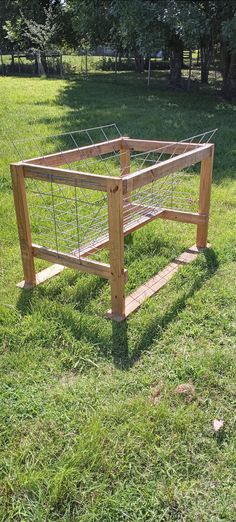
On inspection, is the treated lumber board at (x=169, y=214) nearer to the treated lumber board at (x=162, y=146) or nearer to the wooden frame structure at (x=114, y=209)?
the wooden frame structure at (x=114, y=209)

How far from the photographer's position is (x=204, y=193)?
3871 mm

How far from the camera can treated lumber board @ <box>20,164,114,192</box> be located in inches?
106

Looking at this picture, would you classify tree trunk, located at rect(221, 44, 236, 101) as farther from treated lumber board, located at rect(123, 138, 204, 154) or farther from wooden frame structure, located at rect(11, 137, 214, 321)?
wooden frame structure, located at rect(11, 137, 214, 321)

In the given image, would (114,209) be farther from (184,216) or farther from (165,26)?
(165,26)

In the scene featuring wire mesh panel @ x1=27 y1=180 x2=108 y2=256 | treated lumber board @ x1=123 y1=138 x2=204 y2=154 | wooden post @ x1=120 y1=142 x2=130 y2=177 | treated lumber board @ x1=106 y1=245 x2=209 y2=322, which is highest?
treated lumber board @ x1=123 y1=138 x2=204 y2=154

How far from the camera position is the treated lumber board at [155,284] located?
3100 mm

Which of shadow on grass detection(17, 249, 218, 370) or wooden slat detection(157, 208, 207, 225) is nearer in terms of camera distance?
shadow on grass detection(17, 249, 218, 370)

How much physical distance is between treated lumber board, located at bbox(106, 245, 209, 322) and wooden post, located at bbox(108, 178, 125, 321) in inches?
3.5

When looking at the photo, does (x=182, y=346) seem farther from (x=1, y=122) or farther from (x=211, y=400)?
(x=1, y=122)

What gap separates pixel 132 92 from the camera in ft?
49.5

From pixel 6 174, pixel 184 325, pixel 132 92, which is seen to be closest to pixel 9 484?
pixel 184 325

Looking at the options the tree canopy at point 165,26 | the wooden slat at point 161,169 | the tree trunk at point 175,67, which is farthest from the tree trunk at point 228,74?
the wooden slat at point 161,169

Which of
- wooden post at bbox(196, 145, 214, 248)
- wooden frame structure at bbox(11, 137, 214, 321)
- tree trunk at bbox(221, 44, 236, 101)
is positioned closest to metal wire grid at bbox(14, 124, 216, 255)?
wooden frame structure at bbox(11, 137, 214, 321)

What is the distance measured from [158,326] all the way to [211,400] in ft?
2.29
